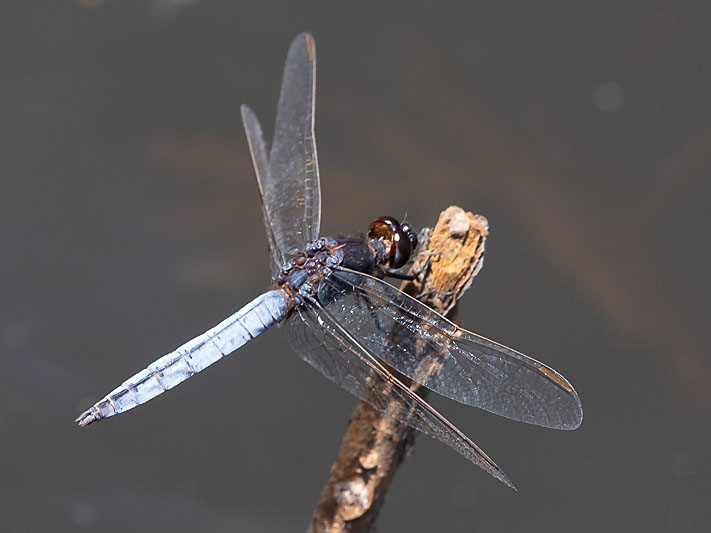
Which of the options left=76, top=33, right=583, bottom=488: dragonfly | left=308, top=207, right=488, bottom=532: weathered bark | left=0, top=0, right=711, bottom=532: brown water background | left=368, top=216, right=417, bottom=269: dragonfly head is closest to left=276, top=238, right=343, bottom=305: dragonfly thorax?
left=76, top=33, right=583, bottom=488: dragonfly

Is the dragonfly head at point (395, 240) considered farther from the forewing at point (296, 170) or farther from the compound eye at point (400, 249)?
the forewing at point (296, 170)

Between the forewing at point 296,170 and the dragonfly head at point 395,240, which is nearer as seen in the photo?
the dragonfly head at point 395,240

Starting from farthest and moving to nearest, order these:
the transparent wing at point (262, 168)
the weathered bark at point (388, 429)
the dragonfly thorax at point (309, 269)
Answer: the transparent wing at point (262, 168) < the dragonfly thorax at point (309, 269) < the weathered bark at point (388, 429)

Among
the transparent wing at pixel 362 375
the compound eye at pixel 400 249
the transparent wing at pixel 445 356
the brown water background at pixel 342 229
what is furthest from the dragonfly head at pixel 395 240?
the brown water background at pixel 342 229

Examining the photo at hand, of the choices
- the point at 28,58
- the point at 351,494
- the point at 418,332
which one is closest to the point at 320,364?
the point at 418,332

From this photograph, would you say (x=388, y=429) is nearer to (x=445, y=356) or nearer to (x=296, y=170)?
(x=445, y=356)

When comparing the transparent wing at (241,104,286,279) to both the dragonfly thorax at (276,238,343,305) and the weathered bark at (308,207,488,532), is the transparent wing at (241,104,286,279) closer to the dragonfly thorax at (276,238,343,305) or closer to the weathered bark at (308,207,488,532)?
the dragonfly thorax at (276,238,343,305)

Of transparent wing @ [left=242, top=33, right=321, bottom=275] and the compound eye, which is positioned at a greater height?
transparent wing @ [left=242, top=33, right=321, bottom=275]

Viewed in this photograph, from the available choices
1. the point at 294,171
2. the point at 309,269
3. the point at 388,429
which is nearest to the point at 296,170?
the point at 294,171
